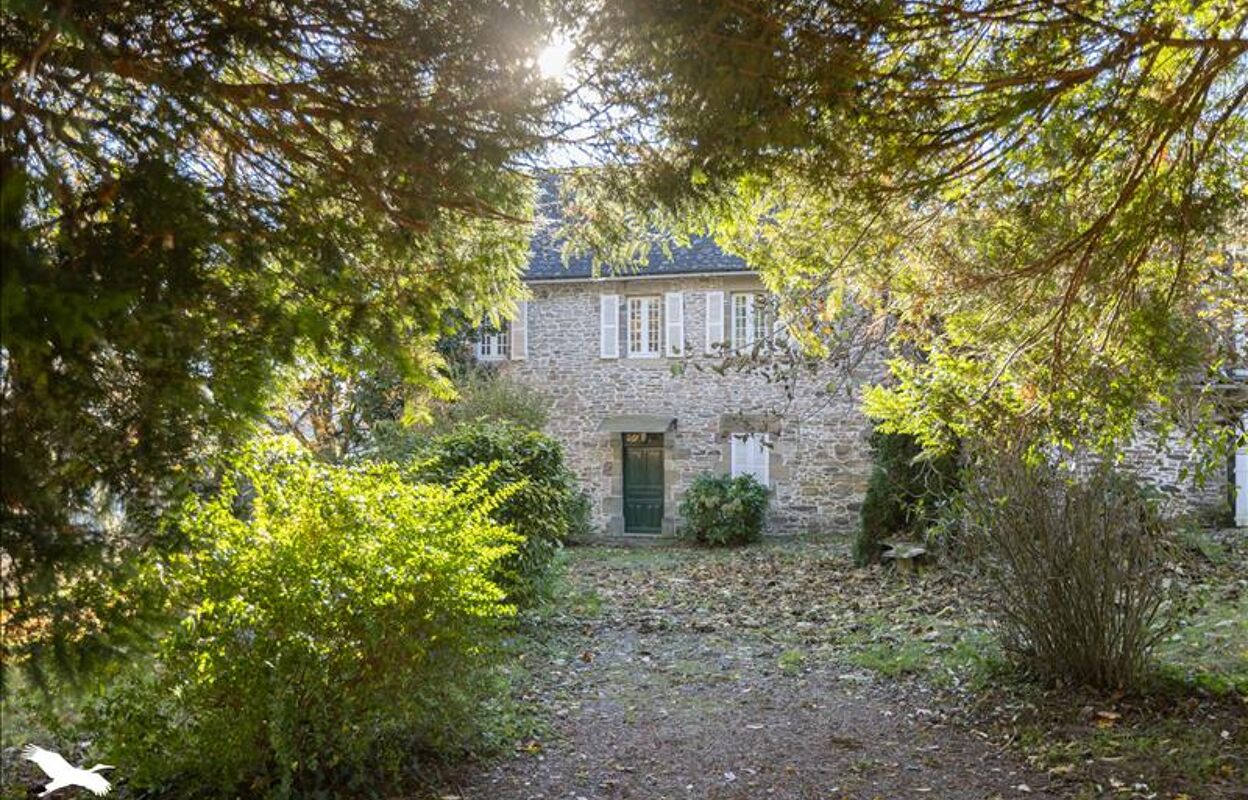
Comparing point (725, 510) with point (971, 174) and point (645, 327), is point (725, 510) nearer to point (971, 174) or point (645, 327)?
point (645, 327)

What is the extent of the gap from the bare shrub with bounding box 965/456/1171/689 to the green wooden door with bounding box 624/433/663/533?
1192 centimetres

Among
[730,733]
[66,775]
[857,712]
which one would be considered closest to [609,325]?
[857,712]

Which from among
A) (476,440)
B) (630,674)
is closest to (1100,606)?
(630,674)

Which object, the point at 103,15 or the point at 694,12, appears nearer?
the point at 103,15

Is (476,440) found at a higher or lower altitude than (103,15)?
lower

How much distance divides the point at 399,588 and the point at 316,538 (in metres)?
Answer: 0.48

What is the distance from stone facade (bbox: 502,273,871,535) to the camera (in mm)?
16578

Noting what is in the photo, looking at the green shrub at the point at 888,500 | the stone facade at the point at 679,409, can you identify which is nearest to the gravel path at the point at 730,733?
the green shrub at the point at 888,500

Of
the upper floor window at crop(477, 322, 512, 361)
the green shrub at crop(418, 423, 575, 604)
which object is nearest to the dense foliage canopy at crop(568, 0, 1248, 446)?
the green shrub at crop(418, 423, 575, 604)

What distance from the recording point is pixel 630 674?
6828 mm

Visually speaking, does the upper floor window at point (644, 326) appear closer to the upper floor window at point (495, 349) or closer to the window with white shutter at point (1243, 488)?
the upper floor window at point (495, 349)

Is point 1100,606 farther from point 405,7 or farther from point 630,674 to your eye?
point 405,7

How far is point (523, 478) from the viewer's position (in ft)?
27.4

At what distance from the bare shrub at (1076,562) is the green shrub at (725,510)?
1001cm
